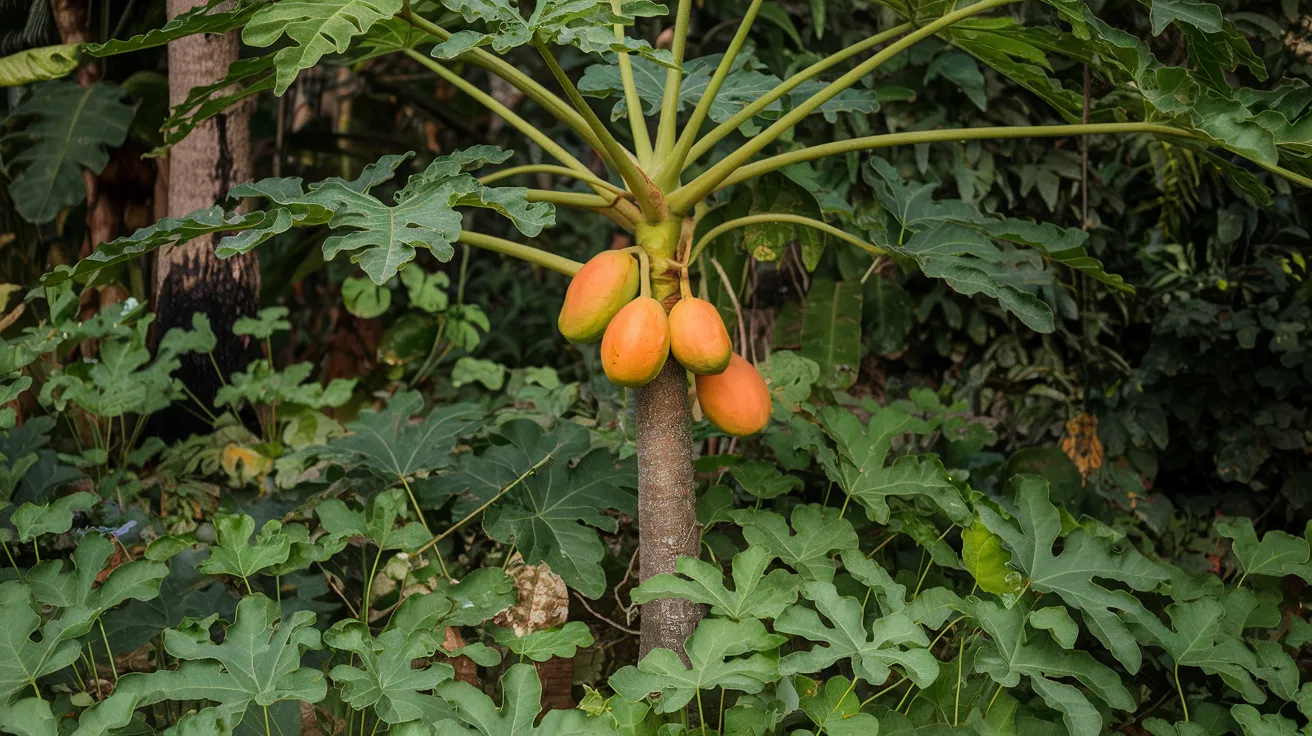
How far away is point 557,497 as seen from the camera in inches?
54.1

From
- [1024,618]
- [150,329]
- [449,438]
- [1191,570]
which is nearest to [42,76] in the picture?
[150,329]

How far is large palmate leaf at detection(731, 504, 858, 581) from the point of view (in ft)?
3.90

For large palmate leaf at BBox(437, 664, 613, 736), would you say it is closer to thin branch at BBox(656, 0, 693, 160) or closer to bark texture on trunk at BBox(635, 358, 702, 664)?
bark texture on trunk at BBox(635, 358, 702, 664)

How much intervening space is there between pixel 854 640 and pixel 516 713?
353mm

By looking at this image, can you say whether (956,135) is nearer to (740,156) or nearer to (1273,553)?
(740,156)

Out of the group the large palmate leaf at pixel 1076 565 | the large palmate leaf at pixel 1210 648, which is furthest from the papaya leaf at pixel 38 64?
the large palmate leaf at pixel 1210 648

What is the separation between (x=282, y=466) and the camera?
1696 mm

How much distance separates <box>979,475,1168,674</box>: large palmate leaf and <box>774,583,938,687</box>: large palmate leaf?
0.67ft

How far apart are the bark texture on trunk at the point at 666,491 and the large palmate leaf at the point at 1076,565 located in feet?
1.18

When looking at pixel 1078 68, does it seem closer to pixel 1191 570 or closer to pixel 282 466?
pixel 1191 570

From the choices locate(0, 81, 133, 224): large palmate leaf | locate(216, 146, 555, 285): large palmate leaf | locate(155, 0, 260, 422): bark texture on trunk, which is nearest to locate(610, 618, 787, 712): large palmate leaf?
locate(216, 146, 555, 285): large palmate leaf

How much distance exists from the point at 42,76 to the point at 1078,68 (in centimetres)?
233

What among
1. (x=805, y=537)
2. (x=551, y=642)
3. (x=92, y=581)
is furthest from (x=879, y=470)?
(x=92, y=581)

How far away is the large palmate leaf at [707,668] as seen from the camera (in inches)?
38.0
